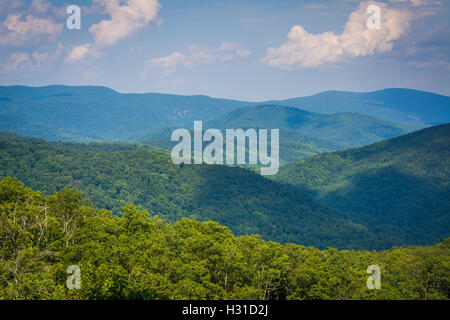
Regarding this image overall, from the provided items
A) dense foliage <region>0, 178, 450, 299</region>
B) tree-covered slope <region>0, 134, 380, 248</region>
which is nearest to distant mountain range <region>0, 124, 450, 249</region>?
tree-covered slope <region>0, 134, 380, 248</region>

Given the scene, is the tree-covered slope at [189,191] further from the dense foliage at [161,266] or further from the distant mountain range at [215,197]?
the dense foliage at [161,266]

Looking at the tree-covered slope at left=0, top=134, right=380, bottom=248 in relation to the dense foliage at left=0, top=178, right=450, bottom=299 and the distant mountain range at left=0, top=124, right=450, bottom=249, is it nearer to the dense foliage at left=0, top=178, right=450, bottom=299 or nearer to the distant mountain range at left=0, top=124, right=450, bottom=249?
the distant mountain range at left=0, top=124, right=450, bottom=249

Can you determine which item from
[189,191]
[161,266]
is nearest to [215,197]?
[189,191]

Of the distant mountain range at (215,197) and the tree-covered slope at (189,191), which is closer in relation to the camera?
the tree-covered slope at (189,191)

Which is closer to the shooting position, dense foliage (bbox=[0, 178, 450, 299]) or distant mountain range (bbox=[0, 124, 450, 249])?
dense foliage (bbox=[0, 178, 450, 299])

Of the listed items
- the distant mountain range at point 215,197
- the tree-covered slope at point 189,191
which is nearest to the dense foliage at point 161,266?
the distant mountain range at point 215,197
